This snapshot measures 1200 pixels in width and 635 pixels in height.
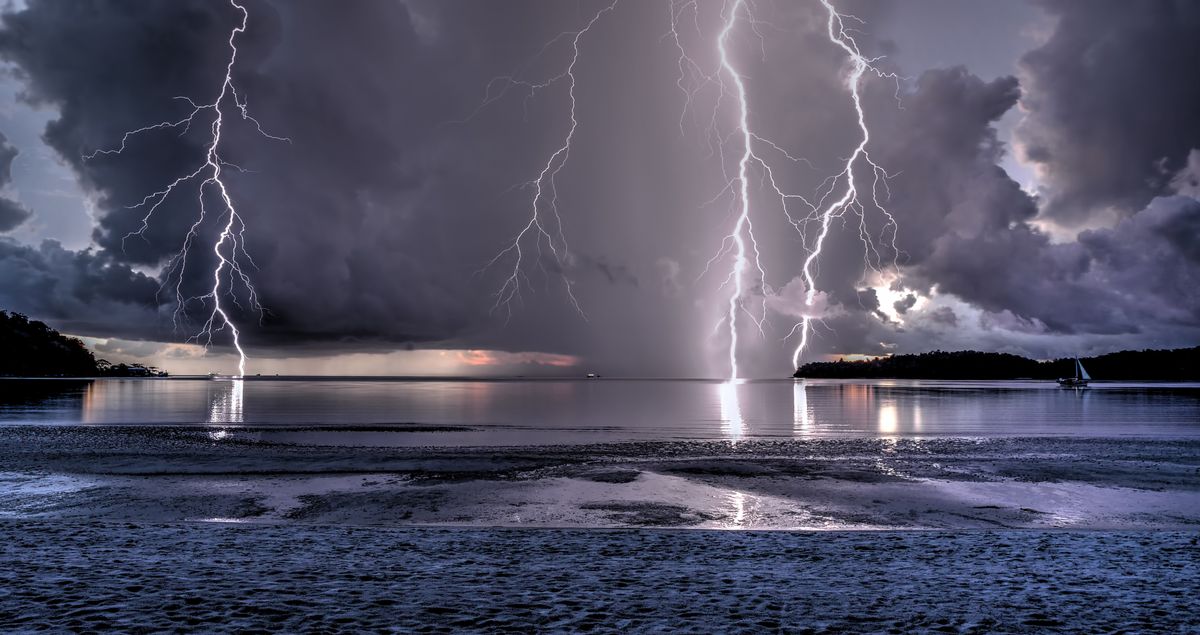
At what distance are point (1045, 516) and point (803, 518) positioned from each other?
3749 millimetres

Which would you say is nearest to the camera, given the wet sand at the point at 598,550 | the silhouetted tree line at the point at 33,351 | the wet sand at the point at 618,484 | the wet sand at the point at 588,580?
the wet sand at the point at 588,580

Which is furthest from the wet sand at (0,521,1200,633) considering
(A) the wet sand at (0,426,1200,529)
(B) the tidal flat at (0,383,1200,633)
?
(A) the wet sand at (0,426,1200,529)

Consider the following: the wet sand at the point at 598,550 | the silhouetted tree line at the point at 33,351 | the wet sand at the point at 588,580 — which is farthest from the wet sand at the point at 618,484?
the silhouetted tree line at the point at 33,351

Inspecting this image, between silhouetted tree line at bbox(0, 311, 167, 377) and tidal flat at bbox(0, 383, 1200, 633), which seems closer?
tidal flat at bbox(0, 383, 1200, 633)

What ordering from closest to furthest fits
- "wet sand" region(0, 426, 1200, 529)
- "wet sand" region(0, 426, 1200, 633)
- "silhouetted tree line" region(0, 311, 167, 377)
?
1. "wet sand" region(0, 426, 1200, 633)
2. "wet sand" region(0, 426, 1200, 529)
3. "silhouetted tree line" region(0, 311, 167, 377)

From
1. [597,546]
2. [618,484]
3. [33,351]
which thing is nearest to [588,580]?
[597,546]

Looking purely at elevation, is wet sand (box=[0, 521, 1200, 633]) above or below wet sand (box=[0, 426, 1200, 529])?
above

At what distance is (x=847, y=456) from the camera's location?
56.3 ft

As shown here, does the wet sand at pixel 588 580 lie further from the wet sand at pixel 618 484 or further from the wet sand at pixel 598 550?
the wet sand at pixel 618 484

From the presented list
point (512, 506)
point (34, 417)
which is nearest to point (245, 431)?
point (34, 417)

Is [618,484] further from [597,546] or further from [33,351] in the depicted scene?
[33,351]

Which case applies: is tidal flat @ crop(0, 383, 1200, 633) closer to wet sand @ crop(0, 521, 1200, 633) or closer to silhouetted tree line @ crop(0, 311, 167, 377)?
wet sand @ crop(0, 521, 1200, 633)

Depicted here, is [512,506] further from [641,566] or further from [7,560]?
[7,560]

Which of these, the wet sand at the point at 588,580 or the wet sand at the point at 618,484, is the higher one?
the wet sand at the point at 588,580
